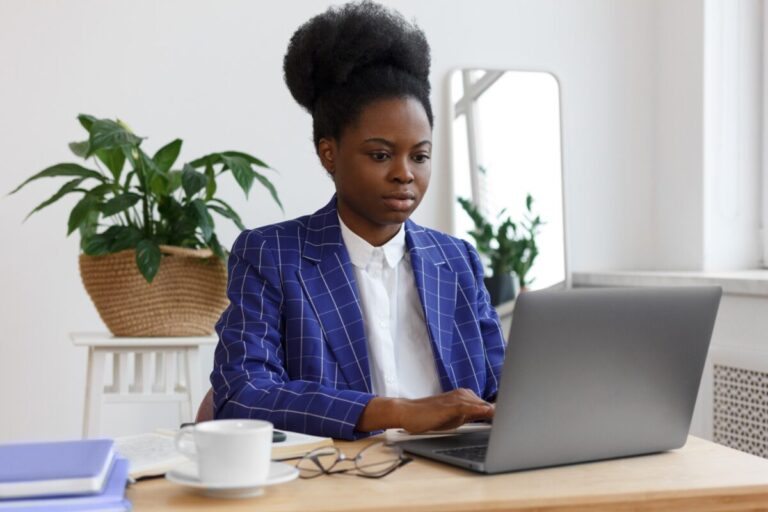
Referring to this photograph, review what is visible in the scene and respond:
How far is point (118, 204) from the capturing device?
2342 mm

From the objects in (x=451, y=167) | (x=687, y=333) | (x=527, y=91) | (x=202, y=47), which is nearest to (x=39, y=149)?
(x=202, y=47)

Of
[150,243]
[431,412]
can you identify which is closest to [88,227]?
[150,243]

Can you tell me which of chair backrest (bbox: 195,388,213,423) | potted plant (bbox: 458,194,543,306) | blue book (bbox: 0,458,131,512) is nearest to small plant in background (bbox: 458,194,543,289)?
potted plant (bbox: 458,194,543,306)

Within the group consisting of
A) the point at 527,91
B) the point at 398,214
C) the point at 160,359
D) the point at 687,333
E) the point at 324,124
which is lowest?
the point at 160,359

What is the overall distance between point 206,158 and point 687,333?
1.54 meters

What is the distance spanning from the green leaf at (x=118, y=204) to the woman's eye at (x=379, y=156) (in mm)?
948

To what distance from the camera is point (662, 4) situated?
332 centimetres

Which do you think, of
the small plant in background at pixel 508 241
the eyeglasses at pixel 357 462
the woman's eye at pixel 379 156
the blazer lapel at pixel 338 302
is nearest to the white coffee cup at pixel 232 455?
the eyeglasses at pixel 357 462

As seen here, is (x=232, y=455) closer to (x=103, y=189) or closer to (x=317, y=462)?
(x=317, y=462)

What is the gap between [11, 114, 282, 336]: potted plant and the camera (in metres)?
2.37

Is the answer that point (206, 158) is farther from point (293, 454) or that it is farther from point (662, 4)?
point (662, 4)

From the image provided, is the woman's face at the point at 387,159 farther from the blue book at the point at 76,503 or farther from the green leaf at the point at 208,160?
the green leaf at the point at 208,160

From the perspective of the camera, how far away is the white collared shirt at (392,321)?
1610 mm

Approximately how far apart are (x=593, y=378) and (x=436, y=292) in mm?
535
